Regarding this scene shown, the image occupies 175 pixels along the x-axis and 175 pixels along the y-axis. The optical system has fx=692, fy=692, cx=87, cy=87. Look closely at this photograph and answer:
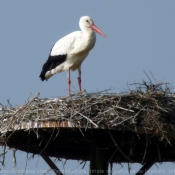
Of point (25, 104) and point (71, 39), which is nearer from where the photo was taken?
point (25, 104)

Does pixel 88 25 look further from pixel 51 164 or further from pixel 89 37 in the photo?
pixel 51 164

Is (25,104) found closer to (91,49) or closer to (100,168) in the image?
(100,168)

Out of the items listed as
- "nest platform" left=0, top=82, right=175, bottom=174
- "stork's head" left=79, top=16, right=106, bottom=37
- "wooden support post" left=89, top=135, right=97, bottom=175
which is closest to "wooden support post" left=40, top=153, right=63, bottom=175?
"nest platform" left=0, top=82, right=175, bottom=174

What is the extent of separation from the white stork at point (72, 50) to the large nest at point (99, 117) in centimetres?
251

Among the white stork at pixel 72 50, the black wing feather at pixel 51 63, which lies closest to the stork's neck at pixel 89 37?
the white stork at pixel 72 50

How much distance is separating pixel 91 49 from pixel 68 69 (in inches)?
22.1

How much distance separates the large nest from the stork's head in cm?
278

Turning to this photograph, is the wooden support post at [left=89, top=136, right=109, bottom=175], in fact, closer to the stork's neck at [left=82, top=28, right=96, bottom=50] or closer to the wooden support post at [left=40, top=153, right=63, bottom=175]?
the wooden support post at [left=40, top=153, right=63, bottom=175]

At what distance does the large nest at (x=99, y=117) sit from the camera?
821 cm

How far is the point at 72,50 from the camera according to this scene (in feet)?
37.9

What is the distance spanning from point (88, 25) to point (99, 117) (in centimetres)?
383

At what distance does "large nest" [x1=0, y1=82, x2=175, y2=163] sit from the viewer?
8.21m

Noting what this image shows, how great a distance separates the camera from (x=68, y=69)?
38.6ft

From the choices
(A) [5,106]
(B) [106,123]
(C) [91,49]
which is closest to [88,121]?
(B) [106,123]
